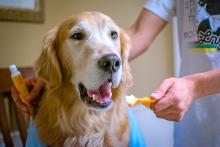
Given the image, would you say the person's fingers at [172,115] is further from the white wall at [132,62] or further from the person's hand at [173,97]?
the white wall at [132,62]

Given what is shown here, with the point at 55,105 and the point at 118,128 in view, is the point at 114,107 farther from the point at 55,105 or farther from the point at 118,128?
the point at 55,105

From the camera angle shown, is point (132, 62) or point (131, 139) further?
point (132, 62)

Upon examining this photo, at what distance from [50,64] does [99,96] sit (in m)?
0.19

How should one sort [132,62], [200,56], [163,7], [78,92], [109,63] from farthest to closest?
[132,62] < [163,7] < [200,56] < [78,92] < [109,63]

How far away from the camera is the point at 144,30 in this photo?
4.00 ft

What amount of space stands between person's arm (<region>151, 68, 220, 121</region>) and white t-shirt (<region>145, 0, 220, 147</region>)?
0.53ft

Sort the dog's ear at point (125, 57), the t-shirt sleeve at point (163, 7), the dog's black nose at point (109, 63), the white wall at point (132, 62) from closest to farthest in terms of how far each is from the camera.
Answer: the dog's black nose at point (109, 63) < the dog's ear at point (125, 57) < the t-shirt sleeve at point (163, 7) < the white wall at point (132, 62)

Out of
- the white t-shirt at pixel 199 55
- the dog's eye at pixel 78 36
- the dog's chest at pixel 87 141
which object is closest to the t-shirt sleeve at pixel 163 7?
the white t-shirt at pixel 199 55

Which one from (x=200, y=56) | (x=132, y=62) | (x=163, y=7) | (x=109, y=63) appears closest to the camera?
(x=109, y=63)

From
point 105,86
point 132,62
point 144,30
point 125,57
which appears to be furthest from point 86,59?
point 132,62

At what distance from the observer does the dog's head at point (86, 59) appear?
85 cm

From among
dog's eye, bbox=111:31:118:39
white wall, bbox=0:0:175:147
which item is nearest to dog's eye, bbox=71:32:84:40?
dog's eye, bbox=111:31:118:39

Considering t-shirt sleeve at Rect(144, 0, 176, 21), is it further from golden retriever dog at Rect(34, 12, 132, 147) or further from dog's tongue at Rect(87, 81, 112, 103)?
dog's tongue at Rect(87, 81, 112, 103)

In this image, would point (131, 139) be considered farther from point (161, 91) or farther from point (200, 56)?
point (200, 56)
